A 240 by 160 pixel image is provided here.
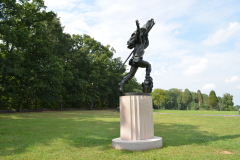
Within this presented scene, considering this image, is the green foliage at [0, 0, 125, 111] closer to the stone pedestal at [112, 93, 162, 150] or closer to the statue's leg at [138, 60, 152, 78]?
the statue's leg at [138, 60, 152, 78]

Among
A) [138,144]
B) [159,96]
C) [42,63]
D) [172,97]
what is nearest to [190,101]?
[159,96]

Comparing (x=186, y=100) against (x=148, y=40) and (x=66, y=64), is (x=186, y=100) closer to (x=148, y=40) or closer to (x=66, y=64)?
(x=66, y=64)

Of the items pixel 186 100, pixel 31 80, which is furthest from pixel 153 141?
pixel 186 100

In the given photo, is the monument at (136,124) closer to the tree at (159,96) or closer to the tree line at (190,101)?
the tree line at (190,101)

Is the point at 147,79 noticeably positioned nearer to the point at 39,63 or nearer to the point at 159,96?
the point at 39,63

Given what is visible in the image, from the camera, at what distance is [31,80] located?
27438mm

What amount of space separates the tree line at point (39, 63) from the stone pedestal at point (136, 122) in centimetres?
2079

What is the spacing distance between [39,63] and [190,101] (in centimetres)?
7271

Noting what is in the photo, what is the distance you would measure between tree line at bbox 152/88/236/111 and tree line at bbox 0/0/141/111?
1716 inches

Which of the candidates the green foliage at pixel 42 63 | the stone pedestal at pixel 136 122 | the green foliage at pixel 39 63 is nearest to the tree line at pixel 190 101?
the green foliage at pixel 42 63

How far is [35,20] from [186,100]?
72.8m

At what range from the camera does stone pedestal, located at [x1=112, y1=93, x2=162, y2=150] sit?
6.16 meters

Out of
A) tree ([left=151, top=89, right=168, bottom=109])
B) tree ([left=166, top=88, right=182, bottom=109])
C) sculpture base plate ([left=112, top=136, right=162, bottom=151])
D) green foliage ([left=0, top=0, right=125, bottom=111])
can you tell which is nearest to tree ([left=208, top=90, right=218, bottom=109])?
tree ([left=151, top=89, right=168, bottom=109])

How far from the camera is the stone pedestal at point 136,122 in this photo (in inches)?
243
